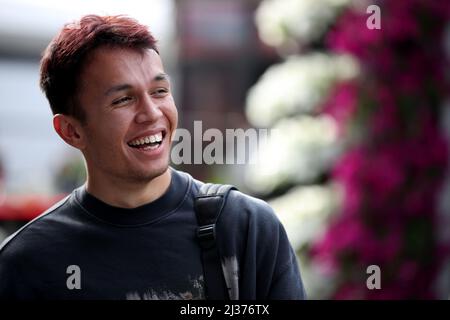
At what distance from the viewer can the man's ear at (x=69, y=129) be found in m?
1.26

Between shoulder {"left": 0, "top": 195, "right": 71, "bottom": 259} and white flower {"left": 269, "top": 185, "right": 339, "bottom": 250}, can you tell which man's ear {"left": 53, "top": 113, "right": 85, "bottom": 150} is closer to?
shoulder {"left": 0, "top": 195, "right": 71, "bottom": 259}

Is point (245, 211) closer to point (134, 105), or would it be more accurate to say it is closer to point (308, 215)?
point (134, 105)

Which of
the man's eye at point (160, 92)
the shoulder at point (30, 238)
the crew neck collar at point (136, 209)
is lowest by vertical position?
the shoulder at point (30, 238)

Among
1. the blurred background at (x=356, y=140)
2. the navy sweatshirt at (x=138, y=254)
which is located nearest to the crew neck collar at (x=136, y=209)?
the navy sweatshirt at (x=138, y=254)

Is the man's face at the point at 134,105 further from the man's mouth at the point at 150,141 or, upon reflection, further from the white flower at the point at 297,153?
the white flower at the point at 297,153

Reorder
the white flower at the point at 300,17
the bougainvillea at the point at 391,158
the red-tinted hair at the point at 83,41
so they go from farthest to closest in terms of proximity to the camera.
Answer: the white flower at the point at 300,17, the bougainvillea at the point at 391,158, the red-tinted hair at the point at 83,41

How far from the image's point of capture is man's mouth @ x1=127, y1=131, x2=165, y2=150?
120cm

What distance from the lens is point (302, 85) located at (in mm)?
3131

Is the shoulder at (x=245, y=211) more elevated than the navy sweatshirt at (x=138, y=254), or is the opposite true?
the shoulder at (x=245, y=211)

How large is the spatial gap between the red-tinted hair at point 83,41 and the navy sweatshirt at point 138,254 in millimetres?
187

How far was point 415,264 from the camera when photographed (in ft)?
9.83

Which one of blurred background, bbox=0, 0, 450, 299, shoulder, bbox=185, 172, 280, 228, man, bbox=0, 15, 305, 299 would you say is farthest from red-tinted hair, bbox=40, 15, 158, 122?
blurred background, bbox=0, 0, 450, 299

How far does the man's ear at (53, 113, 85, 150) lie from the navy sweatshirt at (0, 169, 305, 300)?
8 centimetres

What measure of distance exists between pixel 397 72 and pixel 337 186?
48cm
